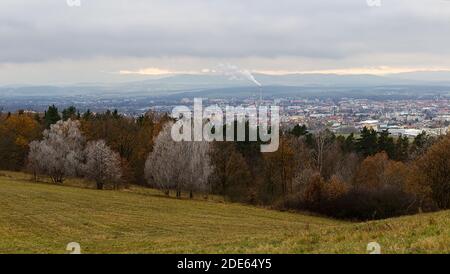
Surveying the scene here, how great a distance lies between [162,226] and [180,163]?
2218cm

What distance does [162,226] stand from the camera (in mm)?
35438

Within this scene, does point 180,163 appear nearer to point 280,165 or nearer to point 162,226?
point 280,165

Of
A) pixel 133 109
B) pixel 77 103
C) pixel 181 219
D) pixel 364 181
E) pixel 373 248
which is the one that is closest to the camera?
pixel 373 248

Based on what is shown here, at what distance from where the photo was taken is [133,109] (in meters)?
98.1

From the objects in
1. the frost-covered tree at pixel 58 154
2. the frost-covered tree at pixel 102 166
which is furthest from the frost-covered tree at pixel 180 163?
the frost-covered tree at pixel 58 154

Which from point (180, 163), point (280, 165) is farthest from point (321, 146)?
point (180, 163)

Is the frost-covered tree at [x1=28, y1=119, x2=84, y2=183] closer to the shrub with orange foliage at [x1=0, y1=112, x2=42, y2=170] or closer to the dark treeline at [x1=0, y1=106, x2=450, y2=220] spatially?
the dark treeline at [x1=0, y1=106, x2=450, y2=220]

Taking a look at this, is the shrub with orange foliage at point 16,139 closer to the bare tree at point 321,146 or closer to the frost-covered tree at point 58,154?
the frost-covered tree at point 58,154

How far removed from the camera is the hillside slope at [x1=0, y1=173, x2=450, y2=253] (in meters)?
12.5

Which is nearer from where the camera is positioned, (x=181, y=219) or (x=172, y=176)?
(x=181, y=219)

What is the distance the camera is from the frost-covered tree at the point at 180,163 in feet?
188

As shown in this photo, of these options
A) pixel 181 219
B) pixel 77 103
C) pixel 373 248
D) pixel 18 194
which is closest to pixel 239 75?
pixel 181 219
